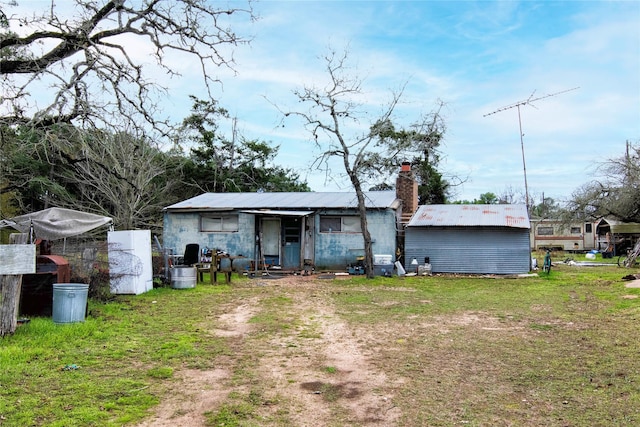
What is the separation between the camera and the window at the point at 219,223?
19.7 m

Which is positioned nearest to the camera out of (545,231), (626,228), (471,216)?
(471,216)

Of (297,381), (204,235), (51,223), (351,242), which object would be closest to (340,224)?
(351,242)

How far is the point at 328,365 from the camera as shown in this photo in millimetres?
6234

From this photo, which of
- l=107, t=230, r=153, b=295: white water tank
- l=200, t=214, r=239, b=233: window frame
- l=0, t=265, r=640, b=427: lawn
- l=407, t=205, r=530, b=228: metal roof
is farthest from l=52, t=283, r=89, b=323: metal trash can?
l=407, t=205, r=530, b=228: metal roof

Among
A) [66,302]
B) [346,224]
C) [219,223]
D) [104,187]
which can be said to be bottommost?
[66,302]

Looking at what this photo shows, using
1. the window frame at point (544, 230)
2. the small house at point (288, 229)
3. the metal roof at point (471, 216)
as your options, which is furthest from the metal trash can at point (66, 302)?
the window frame at point (544, 230)

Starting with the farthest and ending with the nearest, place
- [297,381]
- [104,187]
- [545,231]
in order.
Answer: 1. [545,231]
2. [104,187]
3. [297,381]

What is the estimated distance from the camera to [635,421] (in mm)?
4215

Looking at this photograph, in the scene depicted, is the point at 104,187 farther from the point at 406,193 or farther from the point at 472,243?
the point at 472,243

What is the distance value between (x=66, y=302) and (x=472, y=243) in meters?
14.2

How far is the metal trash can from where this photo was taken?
8141mm

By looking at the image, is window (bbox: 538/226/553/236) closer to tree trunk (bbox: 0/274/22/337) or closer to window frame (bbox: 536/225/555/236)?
window frame (bbox: 536/225/555/236)

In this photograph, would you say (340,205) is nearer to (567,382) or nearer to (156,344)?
A: (156,344)

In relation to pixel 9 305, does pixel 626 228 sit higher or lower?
higher
